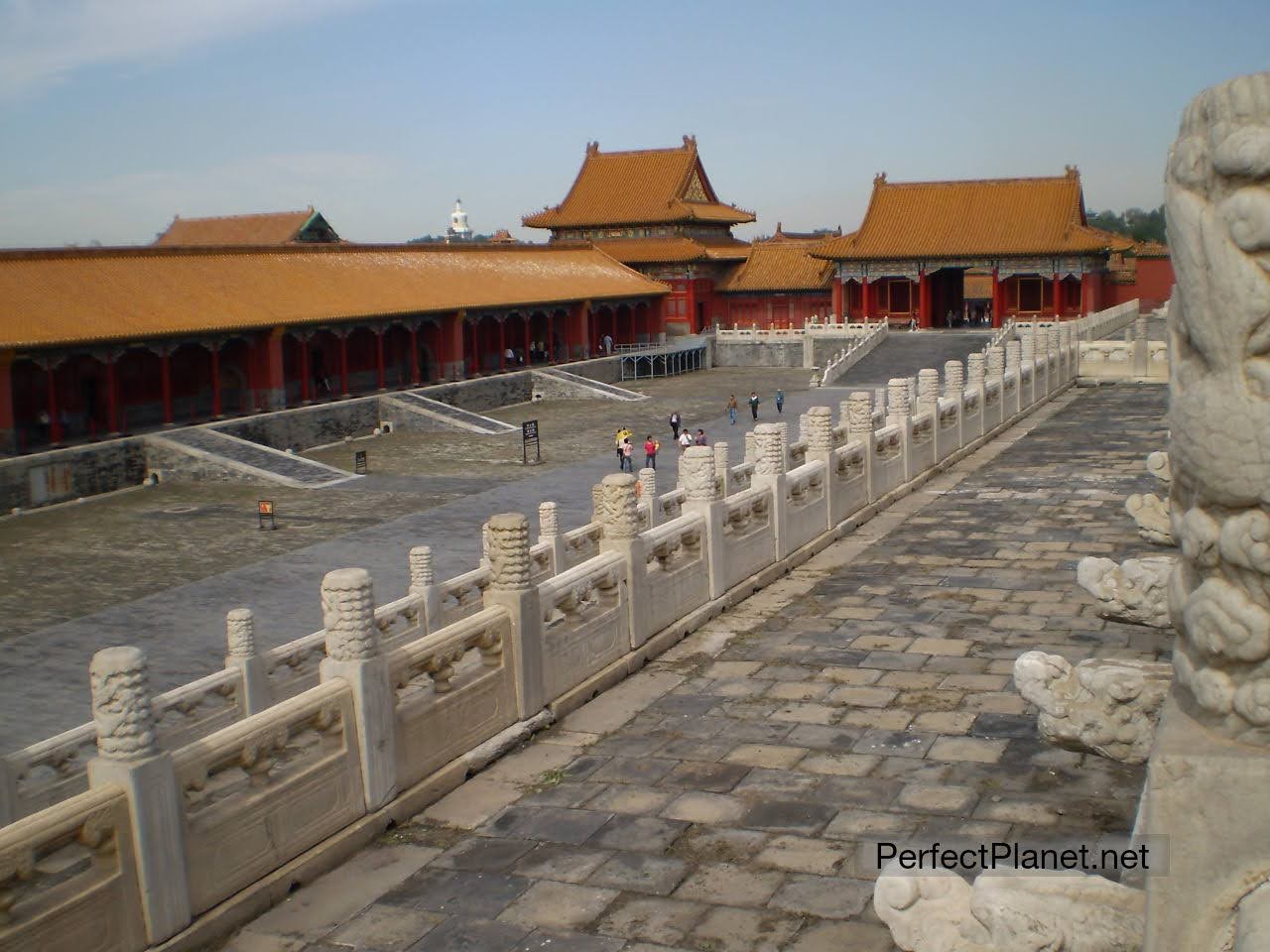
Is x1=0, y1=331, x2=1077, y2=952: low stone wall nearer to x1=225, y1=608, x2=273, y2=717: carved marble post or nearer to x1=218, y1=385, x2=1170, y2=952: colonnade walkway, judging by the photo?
x1=225, y1=608, x2=273, y2=717: carved marble post

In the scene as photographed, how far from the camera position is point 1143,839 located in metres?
3.51

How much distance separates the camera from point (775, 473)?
1270 centimetres

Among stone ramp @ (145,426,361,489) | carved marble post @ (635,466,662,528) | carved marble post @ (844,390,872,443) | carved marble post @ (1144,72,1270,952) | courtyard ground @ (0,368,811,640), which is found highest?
carved marble post @ (1144,72,1270,952)

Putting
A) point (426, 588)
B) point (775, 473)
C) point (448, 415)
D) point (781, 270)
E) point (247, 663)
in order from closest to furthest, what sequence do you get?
1. point (247, 663)
2. point (426, 588)
3. point (775, 473)
4. point (448, 415)
5. point (781, 270)

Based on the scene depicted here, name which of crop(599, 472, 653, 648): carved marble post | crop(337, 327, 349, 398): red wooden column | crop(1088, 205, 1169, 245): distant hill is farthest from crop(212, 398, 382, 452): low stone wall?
crop(1088, 205, 1169, 245): distant hill

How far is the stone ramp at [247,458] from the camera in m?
28.3

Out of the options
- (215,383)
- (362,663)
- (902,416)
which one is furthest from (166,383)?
(362,663)

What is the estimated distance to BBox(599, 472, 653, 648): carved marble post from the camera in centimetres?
970

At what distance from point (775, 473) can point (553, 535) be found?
236 centimetres

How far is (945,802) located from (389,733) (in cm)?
288

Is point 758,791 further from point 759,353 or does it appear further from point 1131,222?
point 1131,222

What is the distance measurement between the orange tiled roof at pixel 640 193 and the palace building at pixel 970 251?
6.87 meters

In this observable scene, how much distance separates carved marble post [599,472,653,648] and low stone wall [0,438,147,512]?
2005 centimetres

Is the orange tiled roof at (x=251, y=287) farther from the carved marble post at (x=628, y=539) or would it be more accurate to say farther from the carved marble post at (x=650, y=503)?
the carved marble post at (x=628, y=539)
